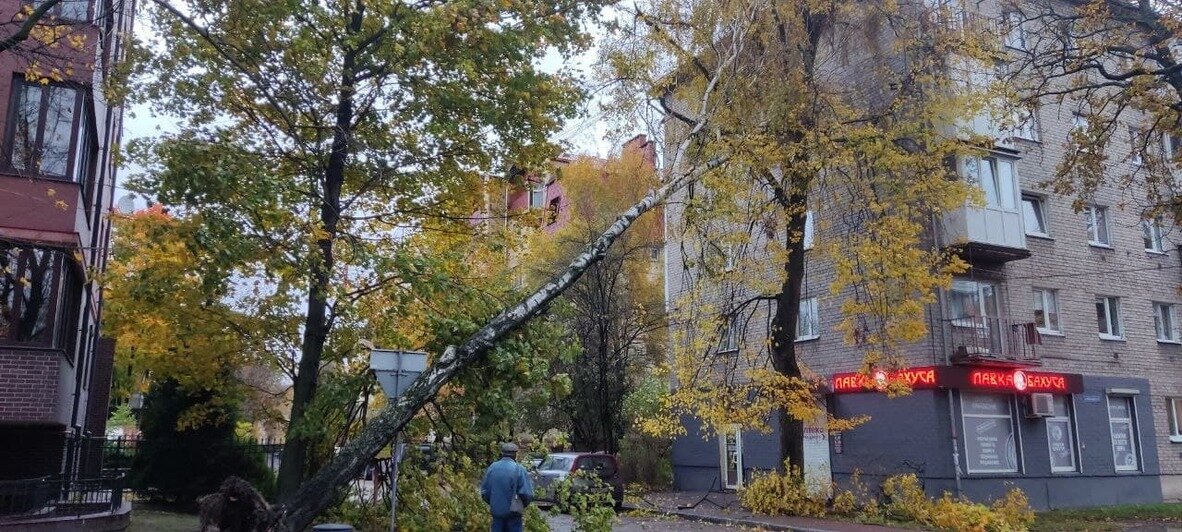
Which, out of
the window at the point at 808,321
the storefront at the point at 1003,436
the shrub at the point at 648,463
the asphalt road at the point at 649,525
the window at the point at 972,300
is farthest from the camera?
the shrub at the point at 648,463

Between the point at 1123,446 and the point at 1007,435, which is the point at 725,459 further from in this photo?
the point at 1123,446

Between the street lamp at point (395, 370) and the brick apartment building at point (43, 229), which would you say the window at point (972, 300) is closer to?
the street lamp at point (395, 370)

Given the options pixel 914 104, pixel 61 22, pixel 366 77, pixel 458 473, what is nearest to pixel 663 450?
pixel 914 104

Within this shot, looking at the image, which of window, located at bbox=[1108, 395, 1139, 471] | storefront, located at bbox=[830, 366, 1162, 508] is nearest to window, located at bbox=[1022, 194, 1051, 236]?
storefront, located at bbox=[830, 366, 1162, 508]

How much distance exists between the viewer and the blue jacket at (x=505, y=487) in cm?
954

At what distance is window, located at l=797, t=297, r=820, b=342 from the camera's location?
78.4 feet

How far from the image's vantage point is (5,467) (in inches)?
580

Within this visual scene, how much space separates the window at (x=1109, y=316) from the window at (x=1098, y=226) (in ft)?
5.33

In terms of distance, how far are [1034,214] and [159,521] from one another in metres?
22.6

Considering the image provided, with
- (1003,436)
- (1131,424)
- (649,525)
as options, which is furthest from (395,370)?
(1131,424)

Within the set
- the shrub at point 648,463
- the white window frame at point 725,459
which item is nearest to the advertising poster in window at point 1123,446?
the white window frame at point 725,459

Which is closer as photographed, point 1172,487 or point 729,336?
point 1172,487

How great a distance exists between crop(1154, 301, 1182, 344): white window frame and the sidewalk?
1375cm

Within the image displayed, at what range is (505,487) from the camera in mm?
9539
